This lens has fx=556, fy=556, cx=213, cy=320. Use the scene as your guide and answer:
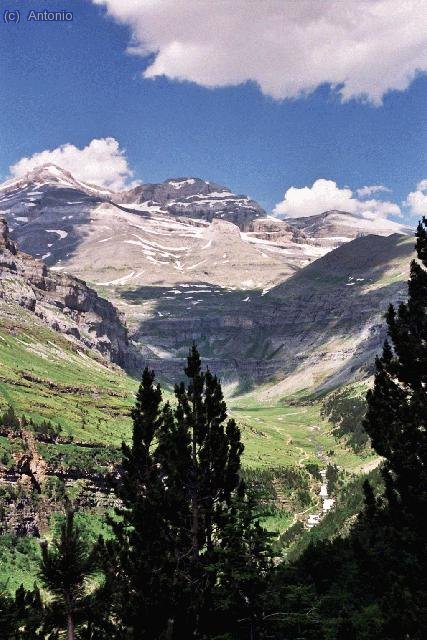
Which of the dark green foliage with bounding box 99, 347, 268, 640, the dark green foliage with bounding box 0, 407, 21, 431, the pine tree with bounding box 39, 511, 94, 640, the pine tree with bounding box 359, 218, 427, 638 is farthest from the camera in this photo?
the dark green foliage with bounding box 0, 407, 21, 431

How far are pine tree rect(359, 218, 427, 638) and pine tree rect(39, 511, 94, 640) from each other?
11.8m

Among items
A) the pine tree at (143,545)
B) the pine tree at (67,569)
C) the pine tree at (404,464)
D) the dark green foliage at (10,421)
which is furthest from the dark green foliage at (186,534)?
the dark green foliage at (10,421)

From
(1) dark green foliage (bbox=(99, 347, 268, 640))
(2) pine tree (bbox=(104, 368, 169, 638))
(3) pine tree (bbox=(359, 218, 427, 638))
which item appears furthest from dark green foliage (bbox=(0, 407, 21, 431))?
(3) pine tree (bbox=(359, 218, 427, 638))

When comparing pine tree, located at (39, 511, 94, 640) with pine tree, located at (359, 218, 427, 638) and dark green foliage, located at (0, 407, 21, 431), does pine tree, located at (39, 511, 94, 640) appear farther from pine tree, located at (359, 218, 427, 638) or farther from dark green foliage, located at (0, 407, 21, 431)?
dark green foliage, located at (0, 407, 21, 431)

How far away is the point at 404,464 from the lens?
2347cm

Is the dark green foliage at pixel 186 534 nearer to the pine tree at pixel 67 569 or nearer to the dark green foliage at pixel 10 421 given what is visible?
the pine tree at pixel 67 569

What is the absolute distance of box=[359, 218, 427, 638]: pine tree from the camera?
70.5 feet

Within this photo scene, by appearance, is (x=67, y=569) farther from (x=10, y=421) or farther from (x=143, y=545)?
(x=10, y=421)

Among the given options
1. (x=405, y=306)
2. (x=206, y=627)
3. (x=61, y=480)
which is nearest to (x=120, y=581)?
(x=206, y=627)

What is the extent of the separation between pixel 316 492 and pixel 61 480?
64.5 m

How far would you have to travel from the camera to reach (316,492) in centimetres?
13512

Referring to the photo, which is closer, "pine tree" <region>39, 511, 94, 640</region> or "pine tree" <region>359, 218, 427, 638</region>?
"pine tree" <region>39, 511, 94, 640</region>

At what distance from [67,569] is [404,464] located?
14040 millimetres

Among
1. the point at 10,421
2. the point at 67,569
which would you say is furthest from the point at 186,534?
the point at 10,421
